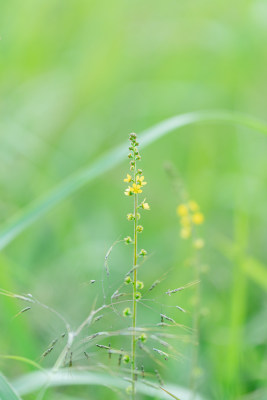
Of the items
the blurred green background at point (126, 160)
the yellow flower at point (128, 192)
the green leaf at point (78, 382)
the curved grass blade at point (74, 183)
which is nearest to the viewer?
the yellow flower at point (128, 192)

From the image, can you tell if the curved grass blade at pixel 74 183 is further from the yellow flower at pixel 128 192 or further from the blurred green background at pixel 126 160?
the yellow flower at pixel 128 192

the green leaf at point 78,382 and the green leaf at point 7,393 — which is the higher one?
the green leaf at point 78,382

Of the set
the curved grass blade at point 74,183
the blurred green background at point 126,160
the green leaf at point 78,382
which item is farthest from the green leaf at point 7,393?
the blurred green background at point 126,160

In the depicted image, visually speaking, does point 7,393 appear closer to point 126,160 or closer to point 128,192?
point 128,192

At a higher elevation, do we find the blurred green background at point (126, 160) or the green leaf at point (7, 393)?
the blurred green background at point (126, 160)

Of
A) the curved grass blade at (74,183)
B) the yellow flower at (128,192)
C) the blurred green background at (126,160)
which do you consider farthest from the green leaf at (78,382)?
the yellow flower at (128,192)

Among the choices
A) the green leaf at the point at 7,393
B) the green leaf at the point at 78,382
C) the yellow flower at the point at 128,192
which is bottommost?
the green leaf at the point at 7,393

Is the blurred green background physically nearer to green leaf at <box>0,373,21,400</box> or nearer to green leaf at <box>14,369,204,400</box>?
green leaf at <box>14,369,204,400</box>

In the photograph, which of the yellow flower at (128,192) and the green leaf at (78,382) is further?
the green leaf at (78,382)

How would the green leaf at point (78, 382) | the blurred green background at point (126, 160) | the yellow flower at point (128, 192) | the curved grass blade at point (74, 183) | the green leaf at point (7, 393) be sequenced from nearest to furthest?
the yellow flower at point (128, 192), the green leaf at point (7, 393), the green leaf at point (78, 382), the curved grass blade at point (74, 183), the blurred green background at point (126, 160)

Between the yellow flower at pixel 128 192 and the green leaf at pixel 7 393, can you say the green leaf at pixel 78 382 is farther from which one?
the yellow flower at pixel 128 192

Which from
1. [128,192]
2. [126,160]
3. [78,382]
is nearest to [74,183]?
[78,382]
